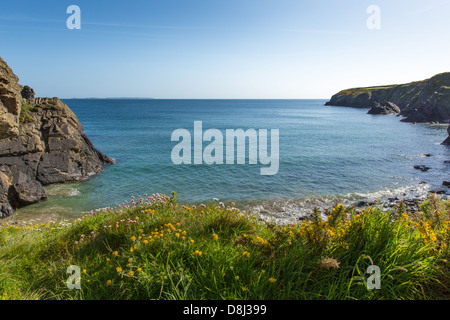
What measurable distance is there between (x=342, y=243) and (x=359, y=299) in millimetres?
997

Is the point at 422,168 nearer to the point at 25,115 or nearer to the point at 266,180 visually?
the point at 266,180

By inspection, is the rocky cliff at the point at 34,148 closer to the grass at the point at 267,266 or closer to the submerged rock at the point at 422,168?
the grass at the point at 267,266

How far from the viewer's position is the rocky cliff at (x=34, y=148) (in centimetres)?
1619

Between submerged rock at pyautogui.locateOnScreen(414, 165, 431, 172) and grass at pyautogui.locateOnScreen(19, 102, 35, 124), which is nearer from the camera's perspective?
grass at pyautogui.locateOnScreen(19, 102, 35, 124)

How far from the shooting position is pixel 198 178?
21.2 meters

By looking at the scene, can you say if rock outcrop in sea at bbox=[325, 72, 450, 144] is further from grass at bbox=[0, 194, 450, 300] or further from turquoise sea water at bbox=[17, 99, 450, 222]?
grass at bbox=[0, 194, 450, 300]

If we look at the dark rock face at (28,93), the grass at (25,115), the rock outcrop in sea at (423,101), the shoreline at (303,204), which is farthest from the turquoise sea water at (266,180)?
the rock outcrop in sea at (423,101)

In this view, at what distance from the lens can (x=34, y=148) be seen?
19812 mm

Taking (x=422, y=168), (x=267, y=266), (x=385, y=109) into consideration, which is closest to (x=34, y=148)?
(x=267, y=266)

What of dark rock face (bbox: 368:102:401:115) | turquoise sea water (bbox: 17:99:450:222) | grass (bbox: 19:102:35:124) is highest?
dark rock face (bbox: 368:102:401:115)

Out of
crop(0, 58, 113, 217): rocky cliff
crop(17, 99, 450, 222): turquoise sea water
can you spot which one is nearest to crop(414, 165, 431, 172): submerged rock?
crop(17, 99, 450, 222): turquoise sea water

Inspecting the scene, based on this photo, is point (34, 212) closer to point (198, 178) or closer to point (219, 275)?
point (198, 178)

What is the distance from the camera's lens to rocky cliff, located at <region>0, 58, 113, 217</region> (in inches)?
637
